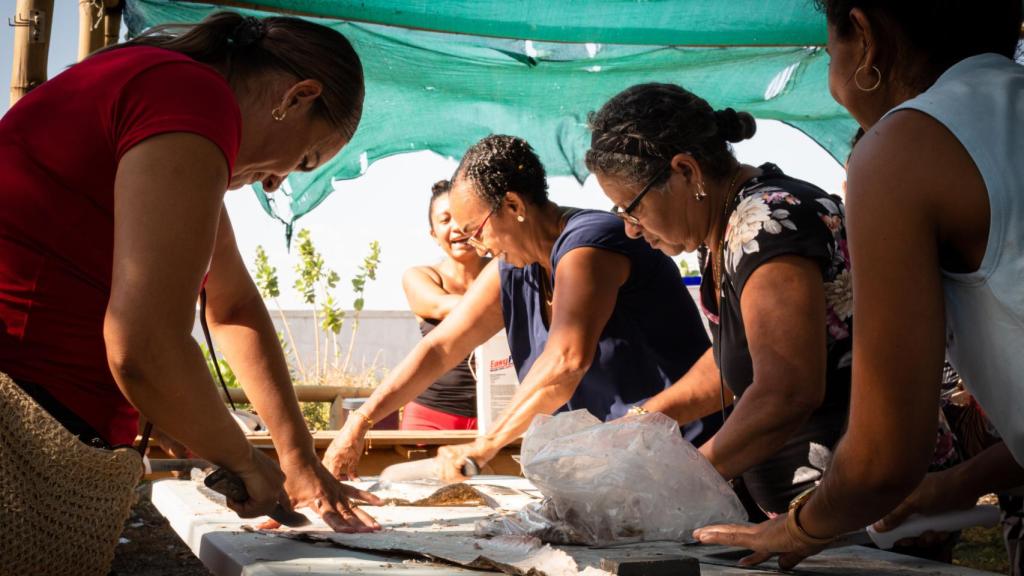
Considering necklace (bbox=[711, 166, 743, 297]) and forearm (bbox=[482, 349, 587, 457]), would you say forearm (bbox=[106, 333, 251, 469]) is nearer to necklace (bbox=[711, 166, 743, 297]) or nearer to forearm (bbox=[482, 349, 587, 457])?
necklace (bbox=[711, 166, 743, 297])

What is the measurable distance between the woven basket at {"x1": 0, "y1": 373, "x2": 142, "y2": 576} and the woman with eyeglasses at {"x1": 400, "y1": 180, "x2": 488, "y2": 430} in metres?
3.69

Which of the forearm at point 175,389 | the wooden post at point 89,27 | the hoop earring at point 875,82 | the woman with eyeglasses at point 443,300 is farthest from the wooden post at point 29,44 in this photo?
the hoop earring at point 875,82

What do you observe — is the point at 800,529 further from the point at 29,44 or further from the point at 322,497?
the point at 29,44

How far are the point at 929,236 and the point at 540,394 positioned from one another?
186cm

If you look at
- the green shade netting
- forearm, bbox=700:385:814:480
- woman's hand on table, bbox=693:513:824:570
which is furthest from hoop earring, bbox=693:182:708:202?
the green shade netting


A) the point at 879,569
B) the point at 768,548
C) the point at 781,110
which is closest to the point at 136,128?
the point at 768,548

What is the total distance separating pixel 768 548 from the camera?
4.74ft

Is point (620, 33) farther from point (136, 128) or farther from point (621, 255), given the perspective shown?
point (136, 128)

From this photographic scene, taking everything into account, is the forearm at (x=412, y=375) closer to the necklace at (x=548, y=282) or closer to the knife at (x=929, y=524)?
the necklace at (x=548, y=282)

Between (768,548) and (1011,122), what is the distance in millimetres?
716

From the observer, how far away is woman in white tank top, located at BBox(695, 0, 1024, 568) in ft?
3.32

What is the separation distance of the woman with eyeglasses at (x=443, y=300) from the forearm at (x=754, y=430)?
3.17 meters

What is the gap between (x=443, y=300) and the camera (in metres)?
5.27

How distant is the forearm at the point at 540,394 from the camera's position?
2.78 metres
